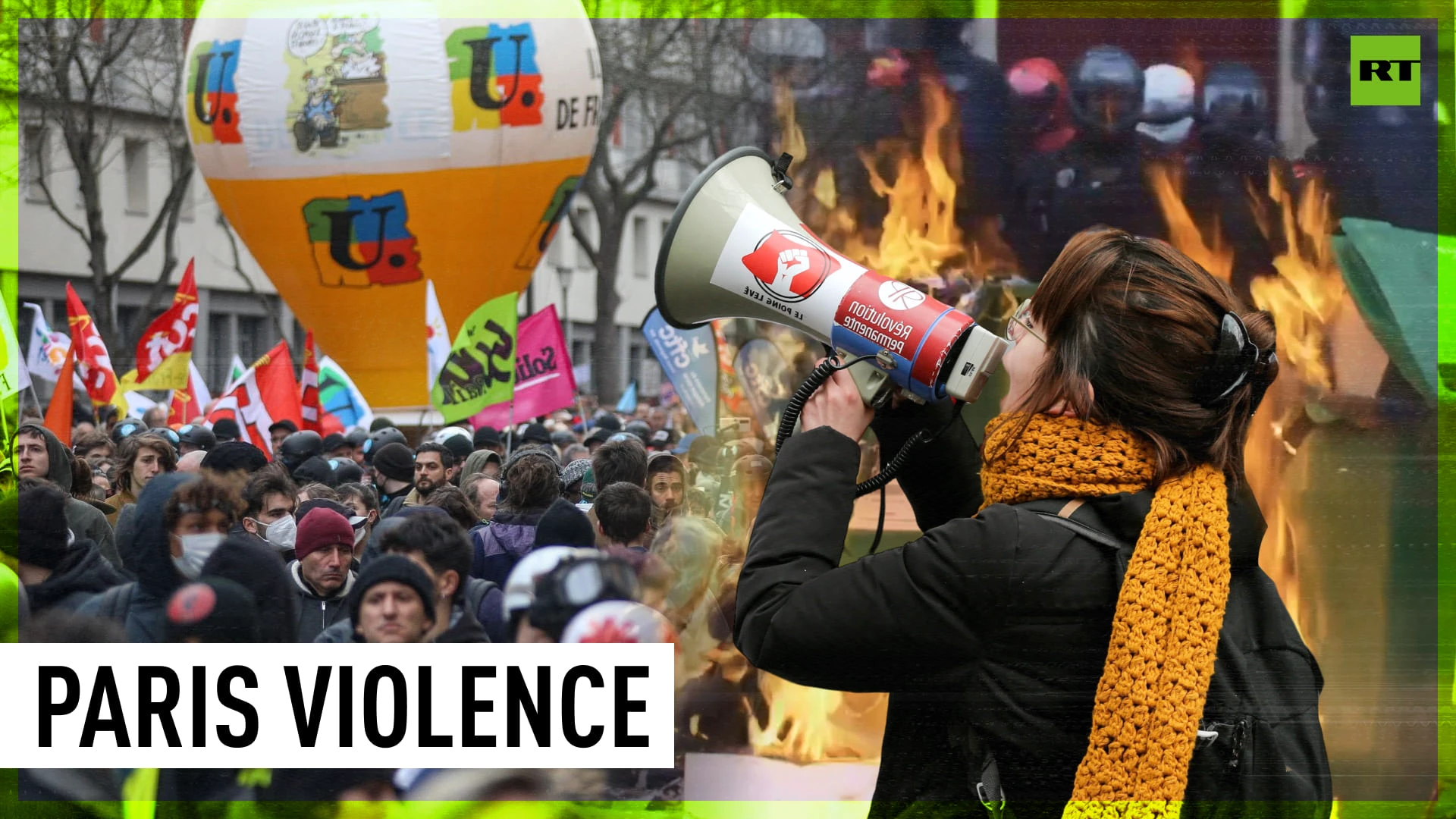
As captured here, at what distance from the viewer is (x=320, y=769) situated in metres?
2.20

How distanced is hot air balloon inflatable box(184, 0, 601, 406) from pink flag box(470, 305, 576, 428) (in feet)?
1.01

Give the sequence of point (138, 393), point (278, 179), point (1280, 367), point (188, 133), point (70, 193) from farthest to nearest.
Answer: point (138, 393) < point (278, 179) < point (188, 133) < point (70, 193) < point (1280, 367)

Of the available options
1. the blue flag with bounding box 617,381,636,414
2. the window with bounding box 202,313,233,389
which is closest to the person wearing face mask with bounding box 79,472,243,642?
the window with bounding box 202,313,233,389

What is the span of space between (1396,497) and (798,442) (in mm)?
1264

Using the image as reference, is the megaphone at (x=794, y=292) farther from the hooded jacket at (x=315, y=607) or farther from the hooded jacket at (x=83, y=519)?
the hooded jacket at (x=83, y=519)

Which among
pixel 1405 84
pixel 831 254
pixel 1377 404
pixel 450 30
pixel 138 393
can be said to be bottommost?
pixel 138 393

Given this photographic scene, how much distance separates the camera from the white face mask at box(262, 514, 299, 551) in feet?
9.22

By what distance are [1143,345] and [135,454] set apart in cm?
257

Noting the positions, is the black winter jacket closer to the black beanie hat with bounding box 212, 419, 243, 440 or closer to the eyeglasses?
the eyeglasses

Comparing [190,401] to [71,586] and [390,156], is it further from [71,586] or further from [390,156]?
[71,586]

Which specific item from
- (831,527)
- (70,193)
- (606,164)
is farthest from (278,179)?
(831,527)

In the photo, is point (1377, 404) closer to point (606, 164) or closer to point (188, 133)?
point (606, 164)

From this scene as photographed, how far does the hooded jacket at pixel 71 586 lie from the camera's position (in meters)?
2.25

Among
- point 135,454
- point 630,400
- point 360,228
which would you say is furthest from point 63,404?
point 630,400
